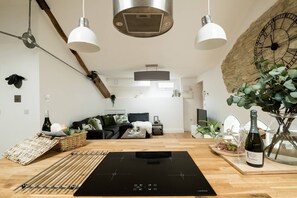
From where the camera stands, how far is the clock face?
71.1 inches

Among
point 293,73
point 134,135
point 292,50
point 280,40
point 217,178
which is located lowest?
point 134,135

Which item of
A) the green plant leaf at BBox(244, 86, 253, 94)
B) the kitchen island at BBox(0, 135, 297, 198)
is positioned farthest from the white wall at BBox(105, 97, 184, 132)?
the green plant leaf at BBox(244, 86, 253, 94)

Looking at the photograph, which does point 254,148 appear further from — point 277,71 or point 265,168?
point 277,71

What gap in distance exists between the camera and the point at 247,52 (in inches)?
106

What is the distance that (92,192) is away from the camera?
63 centimetres

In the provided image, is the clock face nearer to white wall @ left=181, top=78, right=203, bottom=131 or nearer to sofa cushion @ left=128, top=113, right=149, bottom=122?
white wall @ left=181, top=78, right=203, bottom=131

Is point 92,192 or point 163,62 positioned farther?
point 163,62

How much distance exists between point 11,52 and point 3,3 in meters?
0.83

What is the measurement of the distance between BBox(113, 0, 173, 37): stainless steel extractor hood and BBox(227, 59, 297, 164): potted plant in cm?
63

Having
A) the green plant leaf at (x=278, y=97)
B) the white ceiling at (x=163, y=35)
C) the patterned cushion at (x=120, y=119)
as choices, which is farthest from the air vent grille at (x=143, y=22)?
the patterned cushion at (x=120, y=119)

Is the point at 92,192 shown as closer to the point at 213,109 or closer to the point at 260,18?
the point at 260,18


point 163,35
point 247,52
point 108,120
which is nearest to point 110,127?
point 108,120

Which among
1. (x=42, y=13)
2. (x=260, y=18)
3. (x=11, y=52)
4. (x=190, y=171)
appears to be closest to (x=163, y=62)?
(x=260, y=18)

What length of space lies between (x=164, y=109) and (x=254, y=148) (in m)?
5.64
